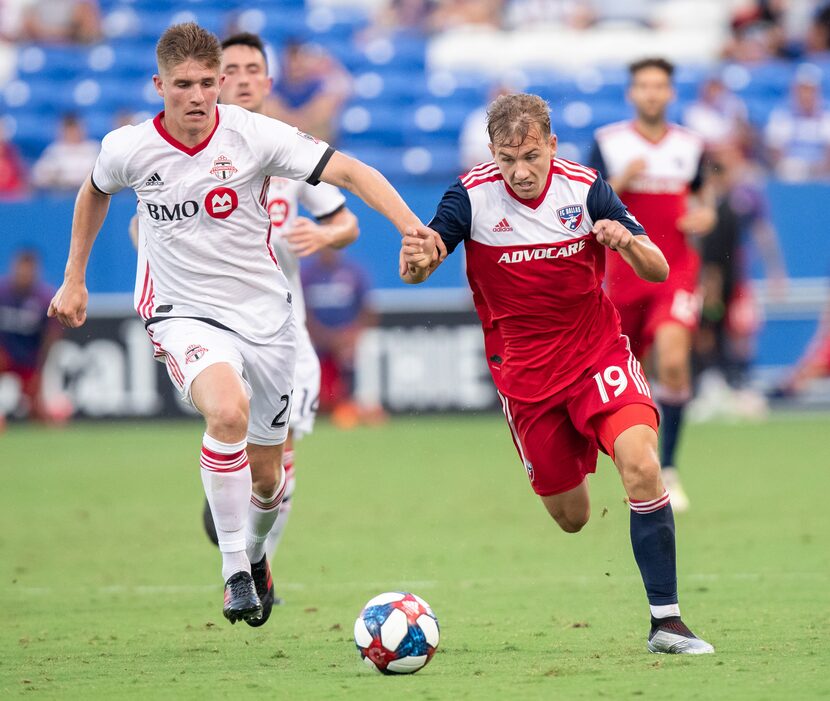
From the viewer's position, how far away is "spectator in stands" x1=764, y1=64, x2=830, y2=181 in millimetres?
19203

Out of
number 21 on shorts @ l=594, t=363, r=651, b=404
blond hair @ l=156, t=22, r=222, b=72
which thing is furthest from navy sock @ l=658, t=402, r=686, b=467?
blond hair @ l=156, t=22, r=222, b=72

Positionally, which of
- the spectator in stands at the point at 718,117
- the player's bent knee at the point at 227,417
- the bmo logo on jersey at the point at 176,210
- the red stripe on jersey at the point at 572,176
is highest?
the spectator in stands at the point at 718,117

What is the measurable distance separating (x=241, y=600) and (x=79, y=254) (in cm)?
174

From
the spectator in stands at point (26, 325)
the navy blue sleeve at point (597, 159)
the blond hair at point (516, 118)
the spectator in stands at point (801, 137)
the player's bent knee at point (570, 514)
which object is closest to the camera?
the blond hair at point (516, 118)

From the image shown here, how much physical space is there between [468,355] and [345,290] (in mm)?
1600

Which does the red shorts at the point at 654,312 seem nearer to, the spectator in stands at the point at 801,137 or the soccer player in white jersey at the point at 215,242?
the soccer player in white jersey at the point at 215,242

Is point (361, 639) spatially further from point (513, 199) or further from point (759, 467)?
point (759, 467)

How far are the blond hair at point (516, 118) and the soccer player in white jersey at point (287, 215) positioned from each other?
1662mm

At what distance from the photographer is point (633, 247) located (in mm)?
6078

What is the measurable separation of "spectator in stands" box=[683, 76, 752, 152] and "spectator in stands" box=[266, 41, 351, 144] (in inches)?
178

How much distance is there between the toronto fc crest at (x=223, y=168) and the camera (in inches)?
258

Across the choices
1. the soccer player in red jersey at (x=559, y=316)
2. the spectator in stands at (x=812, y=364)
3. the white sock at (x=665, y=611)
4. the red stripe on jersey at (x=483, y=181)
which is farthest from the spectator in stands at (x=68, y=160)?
the white sock at (x=665, y=611)

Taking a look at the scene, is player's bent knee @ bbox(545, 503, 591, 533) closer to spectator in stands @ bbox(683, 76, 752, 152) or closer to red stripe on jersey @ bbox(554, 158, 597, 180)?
red stripe on jersey @ bbox(554, 158, 597, 180)

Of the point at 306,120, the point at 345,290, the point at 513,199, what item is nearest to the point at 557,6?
the point at 306,120
